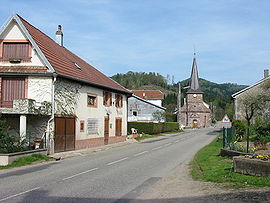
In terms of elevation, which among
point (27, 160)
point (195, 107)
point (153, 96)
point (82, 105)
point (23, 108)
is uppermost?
point (153, 96)

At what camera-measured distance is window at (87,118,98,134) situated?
25.1m

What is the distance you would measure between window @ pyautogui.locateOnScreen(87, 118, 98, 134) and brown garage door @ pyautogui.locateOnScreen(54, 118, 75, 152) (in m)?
2.64

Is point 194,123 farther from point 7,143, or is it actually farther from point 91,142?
point 7,143

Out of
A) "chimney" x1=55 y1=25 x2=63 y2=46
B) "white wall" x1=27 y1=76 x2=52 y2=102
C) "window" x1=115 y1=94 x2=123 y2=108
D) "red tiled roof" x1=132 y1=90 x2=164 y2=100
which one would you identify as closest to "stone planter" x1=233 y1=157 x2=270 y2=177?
"white wall" x1=27 y1=76 x2=52 y2=102

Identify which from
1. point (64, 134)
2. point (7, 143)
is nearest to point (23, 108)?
point (7, 143)

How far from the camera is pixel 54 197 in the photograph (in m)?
8.35

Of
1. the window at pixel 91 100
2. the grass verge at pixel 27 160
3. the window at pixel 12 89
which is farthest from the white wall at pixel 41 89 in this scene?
the window at pixel 91 100

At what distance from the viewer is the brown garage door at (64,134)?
20.4m

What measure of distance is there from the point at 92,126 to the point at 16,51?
8.06 meters

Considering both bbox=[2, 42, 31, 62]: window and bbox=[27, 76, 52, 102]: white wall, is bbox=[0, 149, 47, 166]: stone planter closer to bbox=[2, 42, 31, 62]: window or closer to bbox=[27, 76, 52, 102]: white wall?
bbox=[27, 76, 52, 102]: white wall

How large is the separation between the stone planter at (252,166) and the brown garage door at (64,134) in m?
12.3

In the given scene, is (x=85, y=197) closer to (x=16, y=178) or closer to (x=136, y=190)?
(x=136, y=190)

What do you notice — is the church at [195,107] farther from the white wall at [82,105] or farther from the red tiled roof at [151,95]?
the white wall at [82,105]

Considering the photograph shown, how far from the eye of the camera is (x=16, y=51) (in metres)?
21.0
